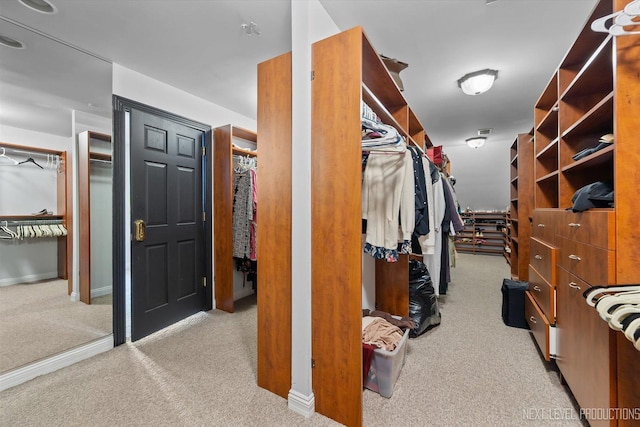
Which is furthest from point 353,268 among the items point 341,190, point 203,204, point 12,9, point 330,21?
point 12,9

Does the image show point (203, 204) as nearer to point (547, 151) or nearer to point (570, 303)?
Answer: point (570, 303)

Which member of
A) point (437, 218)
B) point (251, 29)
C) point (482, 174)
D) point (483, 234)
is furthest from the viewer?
point (482, 174)

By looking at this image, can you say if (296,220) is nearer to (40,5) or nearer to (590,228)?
(590,228)

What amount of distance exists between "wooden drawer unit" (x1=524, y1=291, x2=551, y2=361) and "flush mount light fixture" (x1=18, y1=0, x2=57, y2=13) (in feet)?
12.2

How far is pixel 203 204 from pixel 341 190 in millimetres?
2092

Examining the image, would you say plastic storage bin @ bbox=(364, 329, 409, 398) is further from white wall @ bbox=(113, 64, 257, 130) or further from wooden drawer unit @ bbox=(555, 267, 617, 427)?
white wall @ bbox=(113, 64, 257, 130)

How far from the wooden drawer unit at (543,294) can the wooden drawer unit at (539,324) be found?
0.03 meters

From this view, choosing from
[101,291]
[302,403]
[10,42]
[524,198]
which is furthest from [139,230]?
[524,198]

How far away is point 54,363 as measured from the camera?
184 centimetres

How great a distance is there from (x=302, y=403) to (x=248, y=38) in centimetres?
246

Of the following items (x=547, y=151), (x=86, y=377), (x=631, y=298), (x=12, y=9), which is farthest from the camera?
(x=547, y=151)

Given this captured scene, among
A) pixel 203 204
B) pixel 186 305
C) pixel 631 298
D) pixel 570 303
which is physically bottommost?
pixel 186 305

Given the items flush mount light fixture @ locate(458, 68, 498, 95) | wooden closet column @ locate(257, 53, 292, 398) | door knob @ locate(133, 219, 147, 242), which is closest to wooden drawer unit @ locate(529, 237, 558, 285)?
flush mount light fixture @ locate(458, 68, 498, 95)

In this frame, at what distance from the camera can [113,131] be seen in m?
2.12
